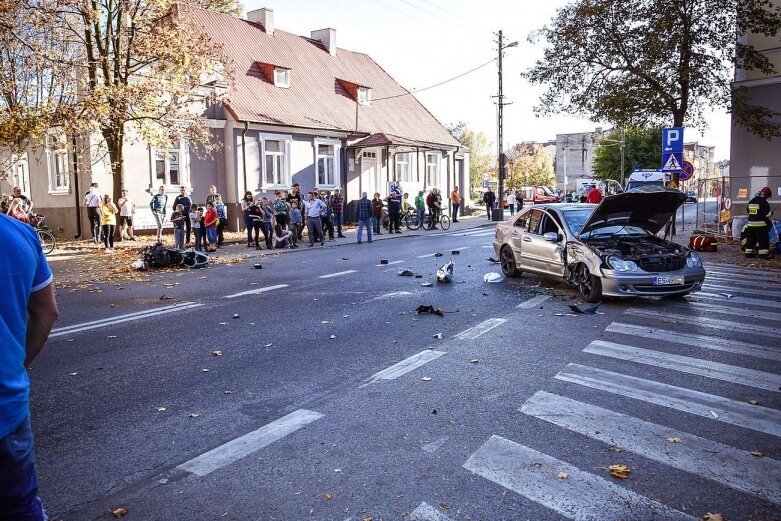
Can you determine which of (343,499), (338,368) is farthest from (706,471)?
(338,368)

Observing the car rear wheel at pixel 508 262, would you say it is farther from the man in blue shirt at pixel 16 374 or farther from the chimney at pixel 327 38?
the chimney at pixel 327 38

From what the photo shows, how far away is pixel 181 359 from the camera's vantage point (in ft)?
22.3

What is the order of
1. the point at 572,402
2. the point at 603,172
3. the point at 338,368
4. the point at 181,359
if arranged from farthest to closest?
the point at 603,172 → the point at 181,359 → the point at 338,368 → the point at 572,402

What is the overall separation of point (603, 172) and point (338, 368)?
7646 cm

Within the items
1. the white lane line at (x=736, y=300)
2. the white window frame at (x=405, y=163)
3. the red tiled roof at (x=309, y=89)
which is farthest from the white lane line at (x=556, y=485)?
the white window frame at (x=405, y=163)

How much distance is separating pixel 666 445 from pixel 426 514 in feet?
6.51

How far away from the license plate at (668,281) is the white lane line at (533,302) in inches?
67.5

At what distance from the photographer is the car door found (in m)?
11.0

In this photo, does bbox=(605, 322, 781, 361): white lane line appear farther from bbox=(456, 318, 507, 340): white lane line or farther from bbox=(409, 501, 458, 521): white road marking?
bbox=(409, 501, 458, 521): white road marking

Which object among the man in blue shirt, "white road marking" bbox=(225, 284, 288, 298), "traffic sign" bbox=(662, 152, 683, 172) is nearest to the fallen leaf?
the man in blue shirt

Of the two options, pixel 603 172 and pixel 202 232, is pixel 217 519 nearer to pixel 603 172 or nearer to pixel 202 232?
pixel 202 232

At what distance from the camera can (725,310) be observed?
9.25 m

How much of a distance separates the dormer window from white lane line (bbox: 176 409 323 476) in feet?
106

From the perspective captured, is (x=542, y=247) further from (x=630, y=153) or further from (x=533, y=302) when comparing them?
(x=630, y=153)
